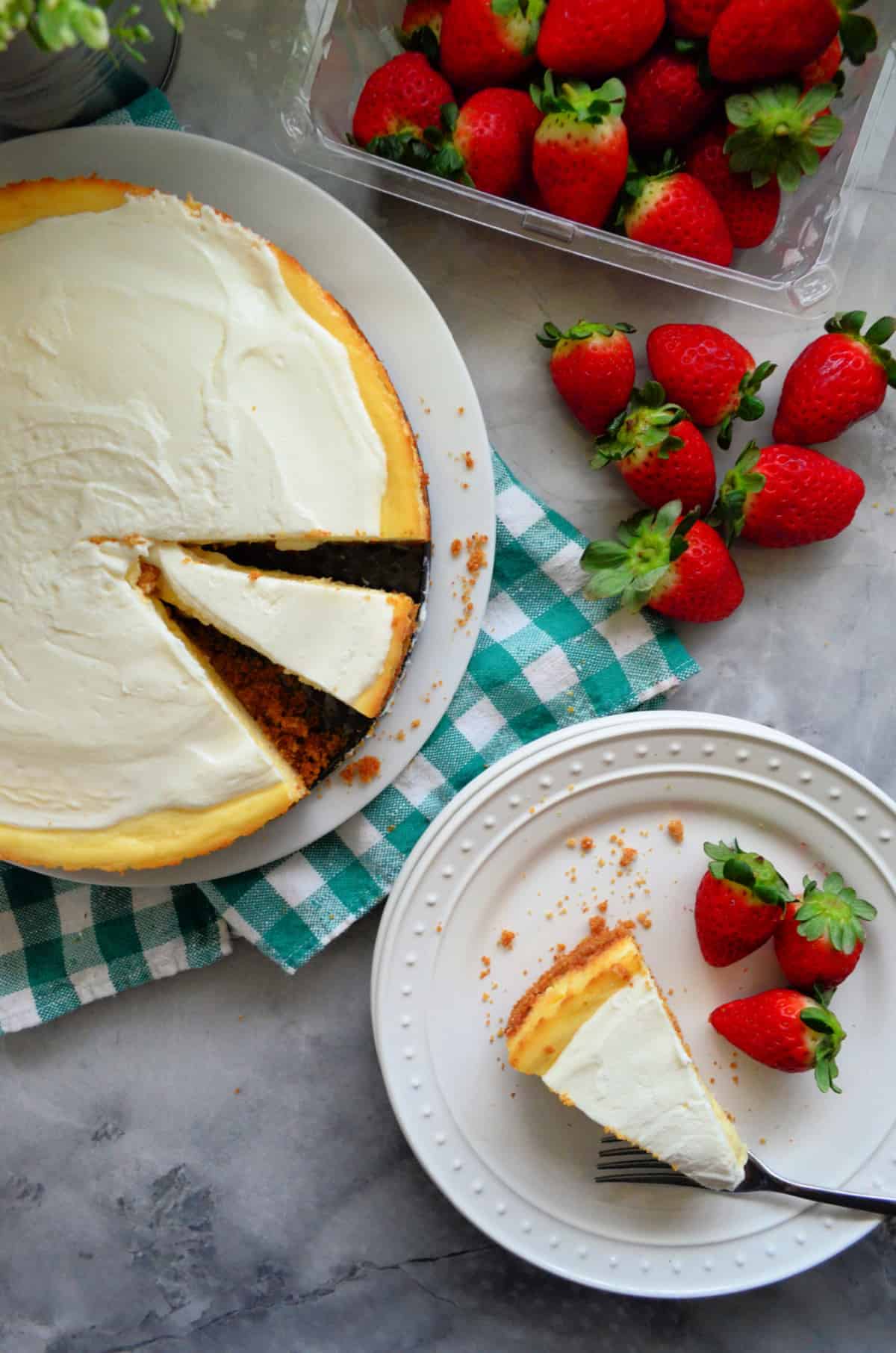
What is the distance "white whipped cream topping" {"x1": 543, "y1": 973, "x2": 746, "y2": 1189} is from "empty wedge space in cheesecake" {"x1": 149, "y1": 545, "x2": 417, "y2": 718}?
30.6 inches

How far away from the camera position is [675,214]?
195cm

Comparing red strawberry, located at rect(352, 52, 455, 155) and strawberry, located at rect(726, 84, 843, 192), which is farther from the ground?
strawberry, located at rect(726, 84, 843, 192)

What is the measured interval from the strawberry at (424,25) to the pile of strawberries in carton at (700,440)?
559mm

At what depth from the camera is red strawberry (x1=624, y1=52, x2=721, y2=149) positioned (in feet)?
6.26

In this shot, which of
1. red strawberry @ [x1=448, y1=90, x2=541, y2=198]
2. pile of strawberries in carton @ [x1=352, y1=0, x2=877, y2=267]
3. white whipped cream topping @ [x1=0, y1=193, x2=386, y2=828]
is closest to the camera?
white whipped cream topping @ [x1=0, y1=193, x2=386, y2=828]

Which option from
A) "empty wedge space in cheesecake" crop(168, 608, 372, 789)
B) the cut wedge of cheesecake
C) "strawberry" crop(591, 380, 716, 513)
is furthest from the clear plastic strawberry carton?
the cut wedge of cheesecake

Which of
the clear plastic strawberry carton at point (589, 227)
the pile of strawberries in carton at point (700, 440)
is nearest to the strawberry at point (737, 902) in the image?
the pile of strawberries in carton at point (700, 440)

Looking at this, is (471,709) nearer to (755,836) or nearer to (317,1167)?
(755,836)

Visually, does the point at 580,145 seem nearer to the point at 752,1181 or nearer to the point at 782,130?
the point at 782,130

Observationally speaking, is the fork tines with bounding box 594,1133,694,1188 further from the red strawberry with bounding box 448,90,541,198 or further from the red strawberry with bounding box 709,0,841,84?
the red strawberry with bounding box 709,0,841,84

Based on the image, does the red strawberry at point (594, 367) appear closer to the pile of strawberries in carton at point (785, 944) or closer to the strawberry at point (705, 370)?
the strawberry at point (705, 370)

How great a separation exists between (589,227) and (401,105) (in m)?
0.42

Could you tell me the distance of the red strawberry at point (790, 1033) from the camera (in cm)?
201

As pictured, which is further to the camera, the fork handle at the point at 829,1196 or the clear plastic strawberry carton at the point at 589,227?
the fork handle at the point at 829,1196
